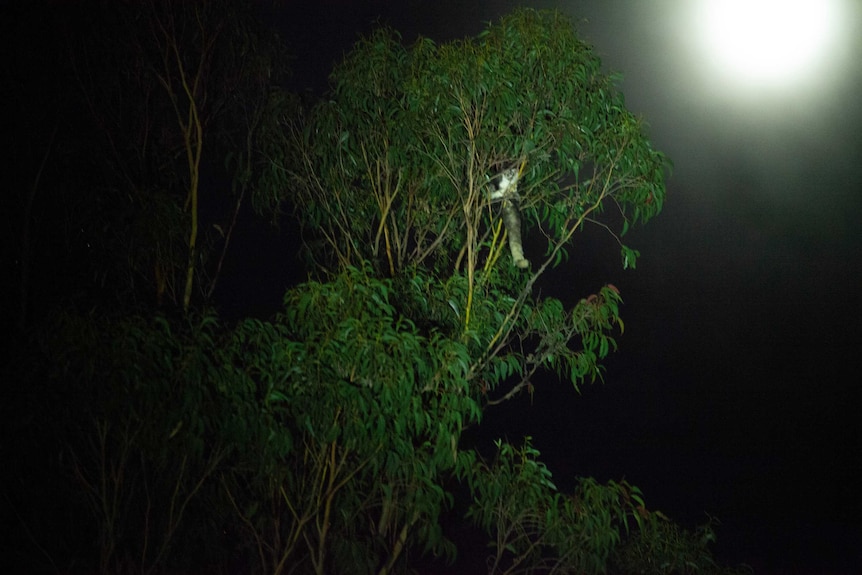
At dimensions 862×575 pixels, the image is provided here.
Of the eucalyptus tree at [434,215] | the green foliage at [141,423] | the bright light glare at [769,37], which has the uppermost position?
the bright light glare at [769,37]

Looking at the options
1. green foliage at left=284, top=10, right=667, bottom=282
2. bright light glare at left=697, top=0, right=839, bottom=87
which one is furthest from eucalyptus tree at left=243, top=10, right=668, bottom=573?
bright light glare at left=697, top=0, right=839, bottom=87

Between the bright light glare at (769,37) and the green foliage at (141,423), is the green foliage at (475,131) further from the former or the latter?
the bright light glare at (769,37)

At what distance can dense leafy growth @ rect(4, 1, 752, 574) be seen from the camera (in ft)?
10.9

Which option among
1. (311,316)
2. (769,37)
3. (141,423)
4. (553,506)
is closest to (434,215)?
(311,316)

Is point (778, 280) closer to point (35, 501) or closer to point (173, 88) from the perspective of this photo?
point (173, 88)

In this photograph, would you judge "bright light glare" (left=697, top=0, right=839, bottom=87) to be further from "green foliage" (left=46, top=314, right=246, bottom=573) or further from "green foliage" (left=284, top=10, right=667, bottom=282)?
"green foliage" (left=46, top=314, right=246, bottom=573)

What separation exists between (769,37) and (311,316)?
284 centimetres

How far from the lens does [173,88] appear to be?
→ 13.5 ft

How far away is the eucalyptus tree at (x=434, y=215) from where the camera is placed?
3496mm

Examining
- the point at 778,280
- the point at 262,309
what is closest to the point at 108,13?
the point at 262,309

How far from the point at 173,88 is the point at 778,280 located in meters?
3.57

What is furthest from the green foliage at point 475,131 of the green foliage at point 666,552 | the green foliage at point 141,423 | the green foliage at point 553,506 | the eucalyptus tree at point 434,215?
the green foliage at point 666,552

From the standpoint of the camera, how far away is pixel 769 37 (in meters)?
4.93

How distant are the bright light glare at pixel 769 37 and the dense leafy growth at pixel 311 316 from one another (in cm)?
127
